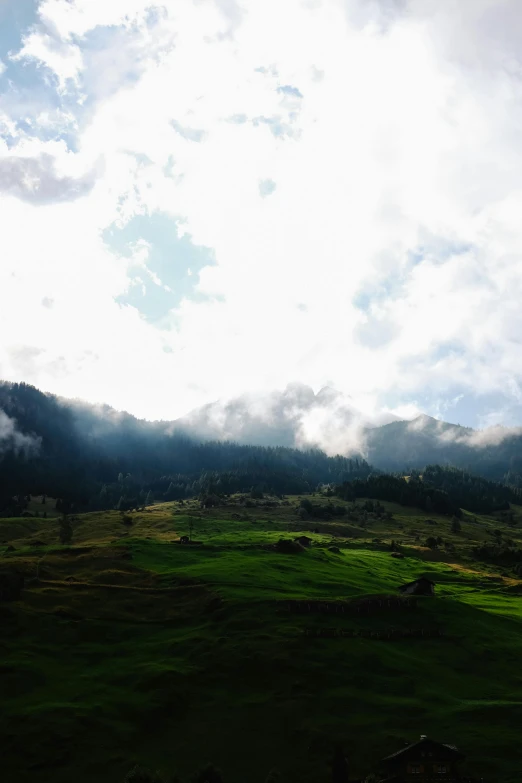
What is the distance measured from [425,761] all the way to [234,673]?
29224mm

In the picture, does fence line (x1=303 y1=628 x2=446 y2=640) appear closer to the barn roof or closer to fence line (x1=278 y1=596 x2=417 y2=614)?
fence line (x1=278 y1=596 x2=417 y2=614)

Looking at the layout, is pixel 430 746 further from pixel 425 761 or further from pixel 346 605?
pixel 346 605

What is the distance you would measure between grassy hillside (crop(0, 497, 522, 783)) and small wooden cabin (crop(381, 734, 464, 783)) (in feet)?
9.32

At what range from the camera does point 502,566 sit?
18275 centimetres

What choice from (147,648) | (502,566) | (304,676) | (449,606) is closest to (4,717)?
(147,648)

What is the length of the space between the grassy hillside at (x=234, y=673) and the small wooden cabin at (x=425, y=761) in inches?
112

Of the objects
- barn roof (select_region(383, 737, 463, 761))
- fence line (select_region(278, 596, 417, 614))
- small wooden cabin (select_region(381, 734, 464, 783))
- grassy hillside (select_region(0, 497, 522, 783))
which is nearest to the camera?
small wooden cabin (select_region(381, 734, 464, 783))

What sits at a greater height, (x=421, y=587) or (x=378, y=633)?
(x=421, y=587)

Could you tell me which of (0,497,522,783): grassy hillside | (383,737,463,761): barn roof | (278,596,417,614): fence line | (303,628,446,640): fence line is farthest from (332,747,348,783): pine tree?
(278,596,417,614): fence line

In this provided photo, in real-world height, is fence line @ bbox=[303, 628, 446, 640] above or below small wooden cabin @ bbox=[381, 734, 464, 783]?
above

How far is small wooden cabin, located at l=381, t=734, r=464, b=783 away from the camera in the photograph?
180 ft

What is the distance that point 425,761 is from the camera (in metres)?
55.1

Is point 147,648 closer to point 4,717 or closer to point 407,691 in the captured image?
point 4,717

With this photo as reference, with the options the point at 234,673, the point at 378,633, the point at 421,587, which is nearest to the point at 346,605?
the point at 378,633
